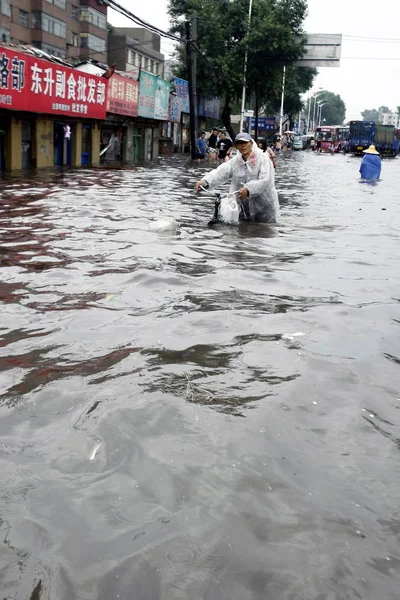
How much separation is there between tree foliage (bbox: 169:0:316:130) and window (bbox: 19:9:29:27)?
37.3 ft

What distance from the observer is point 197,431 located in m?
3.13

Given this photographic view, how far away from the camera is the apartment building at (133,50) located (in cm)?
6688

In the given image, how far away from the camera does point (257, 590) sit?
2.09 m

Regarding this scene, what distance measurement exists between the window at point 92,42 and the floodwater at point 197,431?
197 feet

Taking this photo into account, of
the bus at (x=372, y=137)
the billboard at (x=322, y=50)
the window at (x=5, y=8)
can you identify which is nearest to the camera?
the billboard at (x=322, y=50)

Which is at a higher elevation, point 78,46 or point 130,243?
point 78,46

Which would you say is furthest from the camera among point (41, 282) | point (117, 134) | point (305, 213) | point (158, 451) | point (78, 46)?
point (78, 46)

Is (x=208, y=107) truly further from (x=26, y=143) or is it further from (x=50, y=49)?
(x=26, y=143)

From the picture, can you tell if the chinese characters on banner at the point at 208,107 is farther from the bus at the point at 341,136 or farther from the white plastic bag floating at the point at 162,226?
the white plastic bag floating at the point at 162,226

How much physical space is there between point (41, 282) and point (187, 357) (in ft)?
7.71

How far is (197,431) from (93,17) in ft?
214

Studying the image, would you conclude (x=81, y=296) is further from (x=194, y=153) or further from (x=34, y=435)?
(x=194, y=153)

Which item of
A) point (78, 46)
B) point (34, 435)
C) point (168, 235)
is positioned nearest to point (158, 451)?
point (34, 435)

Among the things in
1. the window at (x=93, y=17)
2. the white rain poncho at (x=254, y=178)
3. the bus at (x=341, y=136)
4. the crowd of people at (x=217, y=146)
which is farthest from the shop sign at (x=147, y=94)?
the bus at (x=341, y=136)
